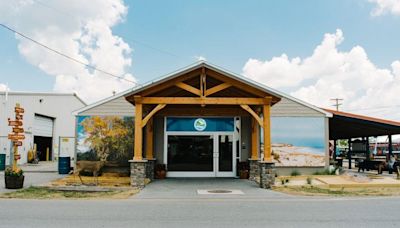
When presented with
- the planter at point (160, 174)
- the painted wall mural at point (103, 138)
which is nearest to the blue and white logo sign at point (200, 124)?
the planter at point (160, 174)

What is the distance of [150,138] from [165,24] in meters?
6.27

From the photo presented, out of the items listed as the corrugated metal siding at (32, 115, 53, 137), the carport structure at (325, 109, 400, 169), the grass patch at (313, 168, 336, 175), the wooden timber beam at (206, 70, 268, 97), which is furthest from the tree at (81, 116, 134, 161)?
the corrugated metal siding at (32, 115, 53, 137)

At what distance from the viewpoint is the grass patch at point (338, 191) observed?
12453mm

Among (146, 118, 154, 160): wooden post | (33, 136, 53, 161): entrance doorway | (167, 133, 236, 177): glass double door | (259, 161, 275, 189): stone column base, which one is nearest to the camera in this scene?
(259, 161, 275, 189): stone column base

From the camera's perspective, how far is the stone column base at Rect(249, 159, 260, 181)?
53.8 ft

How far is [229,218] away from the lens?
26.8ft

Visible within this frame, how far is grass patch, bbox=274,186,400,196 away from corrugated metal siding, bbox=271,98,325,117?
576 cm

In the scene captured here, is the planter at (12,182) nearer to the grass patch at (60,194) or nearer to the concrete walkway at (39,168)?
the grass patch at (60,194)

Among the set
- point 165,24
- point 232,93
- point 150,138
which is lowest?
point 150,138

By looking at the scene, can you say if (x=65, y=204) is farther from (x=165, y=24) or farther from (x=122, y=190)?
(x=165, y=24)

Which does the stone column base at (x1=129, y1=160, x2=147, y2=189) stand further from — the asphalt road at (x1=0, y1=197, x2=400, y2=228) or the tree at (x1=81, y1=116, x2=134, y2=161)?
the tree at (x1=81, y1=116, x2=134, y2=161)

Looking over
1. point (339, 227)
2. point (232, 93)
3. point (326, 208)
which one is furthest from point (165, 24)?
point (339, 227)

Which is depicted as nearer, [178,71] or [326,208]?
[326,208]

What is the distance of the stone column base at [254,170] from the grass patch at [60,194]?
5.89 m
